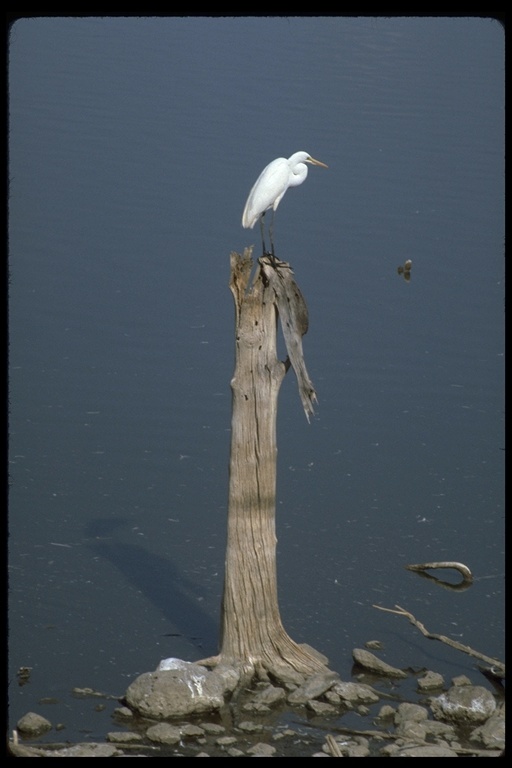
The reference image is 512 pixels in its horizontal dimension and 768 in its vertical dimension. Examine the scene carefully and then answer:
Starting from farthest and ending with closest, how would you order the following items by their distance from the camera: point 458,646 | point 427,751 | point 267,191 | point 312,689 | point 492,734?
point 267,191, point 458,646, point 312,689, point 492,734, point 427,751

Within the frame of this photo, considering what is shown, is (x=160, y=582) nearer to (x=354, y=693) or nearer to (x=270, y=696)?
(x=270, y=696)

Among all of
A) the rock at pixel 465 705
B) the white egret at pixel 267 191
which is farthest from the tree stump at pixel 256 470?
the white egret at pixel 267 191

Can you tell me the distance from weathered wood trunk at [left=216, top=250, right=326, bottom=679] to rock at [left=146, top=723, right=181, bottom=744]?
3.14 feet

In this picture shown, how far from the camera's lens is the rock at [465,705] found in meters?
7.74

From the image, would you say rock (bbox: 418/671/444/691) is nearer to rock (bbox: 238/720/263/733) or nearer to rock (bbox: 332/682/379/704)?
rock (bbox: 332/682/379/704)

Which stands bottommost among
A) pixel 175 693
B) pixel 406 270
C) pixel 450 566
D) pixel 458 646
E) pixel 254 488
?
pixel 175 693

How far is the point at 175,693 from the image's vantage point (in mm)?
7570

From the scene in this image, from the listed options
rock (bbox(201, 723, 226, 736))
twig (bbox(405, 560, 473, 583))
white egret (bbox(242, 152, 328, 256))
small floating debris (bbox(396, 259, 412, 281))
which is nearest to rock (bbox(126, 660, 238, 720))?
rock (bbox(201, 723, 226, 736))

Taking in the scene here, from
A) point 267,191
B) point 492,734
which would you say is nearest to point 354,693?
point 492,734

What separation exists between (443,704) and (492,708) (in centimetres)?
31

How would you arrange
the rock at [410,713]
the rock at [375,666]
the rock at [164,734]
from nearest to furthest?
the rock at [164,734]
the rock at [410,713]
the rock at [375,666]

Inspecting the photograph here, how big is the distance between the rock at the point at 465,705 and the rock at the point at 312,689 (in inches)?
27.6

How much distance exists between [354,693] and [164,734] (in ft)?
4.58

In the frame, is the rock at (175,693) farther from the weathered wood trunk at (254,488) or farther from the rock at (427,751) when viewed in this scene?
the rock at (427,751)
